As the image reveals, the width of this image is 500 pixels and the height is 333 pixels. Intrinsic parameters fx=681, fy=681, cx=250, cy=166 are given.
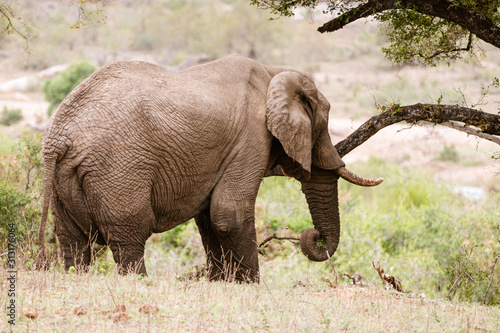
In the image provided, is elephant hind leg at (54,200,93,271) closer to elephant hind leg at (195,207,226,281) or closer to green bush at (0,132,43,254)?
green bush at (0,132,43,254)

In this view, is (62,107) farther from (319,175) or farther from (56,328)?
(319,175)

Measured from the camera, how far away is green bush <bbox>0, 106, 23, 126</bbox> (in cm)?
2687

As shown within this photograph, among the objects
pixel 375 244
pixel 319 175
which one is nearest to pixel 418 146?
pixel 375 244

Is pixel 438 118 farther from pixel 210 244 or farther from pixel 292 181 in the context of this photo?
pixel 292 181

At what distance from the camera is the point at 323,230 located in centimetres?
924

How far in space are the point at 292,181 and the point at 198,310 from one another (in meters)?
6.20

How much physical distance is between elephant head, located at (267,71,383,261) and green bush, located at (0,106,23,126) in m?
20.2


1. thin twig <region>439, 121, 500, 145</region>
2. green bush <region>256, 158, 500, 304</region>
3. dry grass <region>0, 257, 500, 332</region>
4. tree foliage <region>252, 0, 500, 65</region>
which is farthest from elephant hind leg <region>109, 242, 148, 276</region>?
green bush <region>256, 158, 500, 304</region>

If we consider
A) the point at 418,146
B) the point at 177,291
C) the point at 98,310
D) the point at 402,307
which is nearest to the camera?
the point at 98,310

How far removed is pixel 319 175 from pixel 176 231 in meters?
5.63

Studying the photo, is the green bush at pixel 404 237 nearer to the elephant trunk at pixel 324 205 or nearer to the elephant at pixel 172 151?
the elephant trunk at pixel 324 205

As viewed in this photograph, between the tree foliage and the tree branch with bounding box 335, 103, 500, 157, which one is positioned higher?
the tree foliage

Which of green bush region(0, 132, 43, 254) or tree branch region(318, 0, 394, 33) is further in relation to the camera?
green bush region(0, 132, 43, 254)

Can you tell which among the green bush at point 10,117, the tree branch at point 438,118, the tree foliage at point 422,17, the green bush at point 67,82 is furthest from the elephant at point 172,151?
the green bush at point 67,82
